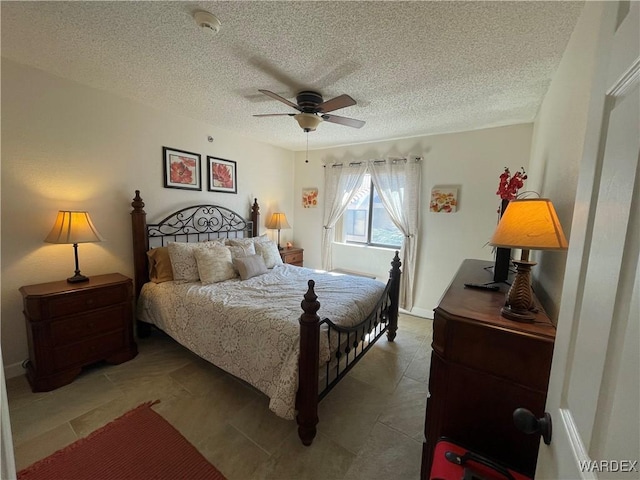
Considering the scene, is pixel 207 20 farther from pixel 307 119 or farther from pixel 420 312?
pixel 420 312

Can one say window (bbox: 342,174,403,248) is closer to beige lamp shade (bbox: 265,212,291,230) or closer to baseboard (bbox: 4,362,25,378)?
beige lamp shade (bbox: 265,212,291,230)

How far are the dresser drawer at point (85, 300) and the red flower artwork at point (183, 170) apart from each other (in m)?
1.36

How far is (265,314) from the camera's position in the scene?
1917mm

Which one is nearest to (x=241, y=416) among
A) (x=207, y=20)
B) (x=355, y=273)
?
(x=207, y=20)

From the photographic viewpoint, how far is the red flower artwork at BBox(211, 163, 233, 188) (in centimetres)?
348

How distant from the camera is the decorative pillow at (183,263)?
2.69 metres

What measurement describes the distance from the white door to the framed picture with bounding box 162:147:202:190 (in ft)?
11.2

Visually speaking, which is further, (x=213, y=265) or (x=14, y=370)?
(x=213, y=265)

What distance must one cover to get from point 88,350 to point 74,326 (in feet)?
0.83

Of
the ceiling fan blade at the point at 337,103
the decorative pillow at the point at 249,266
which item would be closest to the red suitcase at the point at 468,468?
the ceiling fan blade at the point at 337,103

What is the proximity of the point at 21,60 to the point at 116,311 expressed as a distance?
211 centimetres

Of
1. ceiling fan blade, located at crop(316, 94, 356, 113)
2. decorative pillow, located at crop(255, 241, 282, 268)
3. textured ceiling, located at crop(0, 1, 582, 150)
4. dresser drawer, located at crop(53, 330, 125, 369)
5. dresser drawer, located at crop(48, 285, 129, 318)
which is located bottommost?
dresser drawer, located at crop(53, 330, 125, 369)

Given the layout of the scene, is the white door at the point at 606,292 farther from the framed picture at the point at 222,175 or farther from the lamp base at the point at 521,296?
the framed picture at the point at 222,175

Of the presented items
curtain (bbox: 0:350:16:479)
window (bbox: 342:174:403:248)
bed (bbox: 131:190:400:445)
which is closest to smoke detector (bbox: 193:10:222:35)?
bed (bbox: 131:190:400:445)
